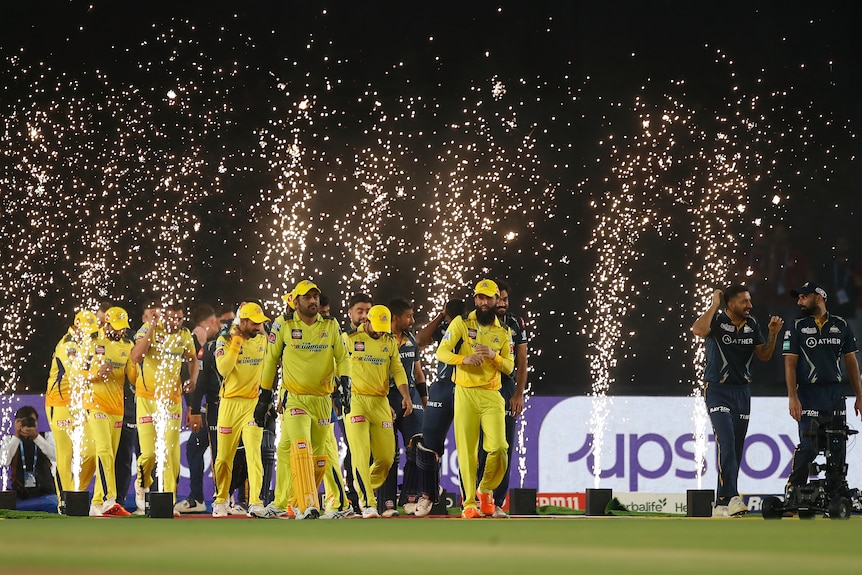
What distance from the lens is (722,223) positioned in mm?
26297

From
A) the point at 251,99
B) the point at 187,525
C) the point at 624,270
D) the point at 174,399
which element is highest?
the point at 251,99

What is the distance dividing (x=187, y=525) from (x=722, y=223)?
1748 cm

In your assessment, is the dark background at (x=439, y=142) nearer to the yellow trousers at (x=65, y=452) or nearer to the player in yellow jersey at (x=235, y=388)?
the yellow trousers at (x=65, y=452)

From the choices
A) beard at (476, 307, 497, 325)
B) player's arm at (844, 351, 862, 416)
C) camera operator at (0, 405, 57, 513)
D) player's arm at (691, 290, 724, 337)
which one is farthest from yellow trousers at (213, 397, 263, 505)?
player's arm at (844, 351, 862, 416)

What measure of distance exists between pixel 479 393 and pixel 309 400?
6.17 feet

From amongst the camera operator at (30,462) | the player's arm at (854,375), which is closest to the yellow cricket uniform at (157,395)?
the camera operator at (30,462)

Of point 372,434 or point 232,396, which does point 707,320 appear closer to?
point 372,434

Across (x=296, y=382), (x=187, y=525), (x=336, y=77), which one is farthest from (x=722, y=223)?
(x=187, y=525)

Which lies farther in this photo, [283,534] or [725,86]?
[725,86]

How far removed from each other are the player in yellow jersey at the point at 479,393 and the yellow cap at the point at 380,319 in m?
0.97

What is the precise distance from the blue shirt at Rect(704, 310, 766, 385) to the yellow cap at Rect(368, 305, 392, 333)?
130 inches

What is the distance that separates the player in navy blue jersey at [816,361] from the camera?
13328 millimetres

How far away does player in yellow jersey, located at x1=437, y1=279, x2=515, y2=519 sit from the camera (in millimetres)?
13203

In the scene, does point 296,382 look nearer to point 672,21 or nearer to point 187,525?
point 187,525
